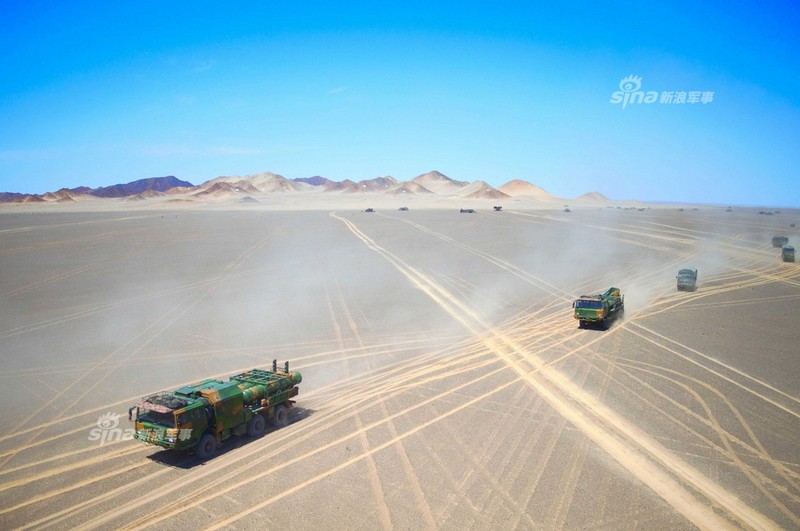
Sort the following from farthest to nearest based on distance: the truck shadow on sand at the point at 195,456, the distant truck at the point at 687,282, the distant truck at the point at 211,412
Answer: the distant truck at the point at 687,282 → the truck shadow on sand at the point at 195,456 → the distant truck at the point at 211,412

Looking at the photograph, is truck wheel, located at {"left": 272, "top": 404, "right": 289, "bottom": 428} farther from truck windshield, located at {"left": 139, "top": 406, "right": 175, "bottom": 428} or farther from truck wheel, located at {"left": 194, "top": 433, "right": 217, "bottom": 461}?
truck windshield, located at {"left": 139, "top": 406, "right": 175, "bottom": 428}

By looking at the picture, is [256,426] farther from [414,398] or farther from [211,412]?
[414,398]

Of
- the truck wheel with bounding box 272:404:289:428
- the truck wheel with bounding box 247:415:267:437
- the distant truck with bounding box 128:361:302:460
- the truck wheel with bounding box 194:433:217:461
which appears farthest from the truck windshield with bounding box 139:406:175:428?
the truck wheel with bounding box 272:404:289:428

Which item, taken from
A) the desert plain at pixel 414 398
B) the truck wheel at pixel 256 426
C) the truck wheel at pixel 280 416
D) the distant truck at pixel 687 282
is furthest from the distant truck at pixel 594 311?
the truck wheel at pixel 256 426

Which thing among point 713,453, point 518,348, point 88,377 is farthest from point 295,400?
point 713,453

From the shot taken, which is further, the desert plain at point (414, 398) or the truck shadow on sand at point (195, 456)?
the truck shadow on sand at point (195, 456)

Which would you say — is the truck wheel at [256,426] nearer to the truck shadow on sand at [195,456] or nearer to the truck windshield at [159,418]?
the truck shadow on sand at [195,456]
